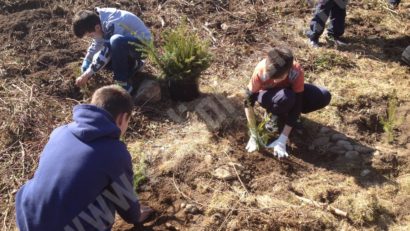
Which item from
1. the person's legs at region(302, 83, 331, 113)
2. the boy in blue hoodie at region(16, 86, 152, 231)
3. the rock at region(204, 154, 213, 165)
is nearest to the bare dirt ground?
the rock at region(204, 154, 213, 165)

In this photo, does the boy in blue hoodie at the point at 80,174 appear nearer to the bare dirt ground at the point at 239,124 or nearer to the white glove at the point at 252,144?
the bare dirt ground at the point at 239,124

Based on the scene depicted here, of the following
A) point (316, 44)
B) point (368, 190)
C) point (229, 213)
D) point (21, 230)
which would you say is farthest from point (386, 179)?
point (21, 230)

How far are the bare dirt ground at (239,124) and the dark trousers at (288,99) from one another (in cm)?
23

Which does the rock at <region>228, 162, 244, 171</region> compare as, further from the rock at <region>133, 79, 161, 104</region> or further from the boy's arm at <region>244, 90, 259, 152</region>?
the rock at <region>133, 79, 161, 104</region>

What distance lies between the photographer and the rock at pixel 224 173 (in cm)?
303

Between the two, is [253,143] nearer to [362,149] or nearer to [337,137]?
[337,137]

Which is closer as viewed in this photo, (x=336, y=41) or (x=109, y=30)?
(x=109, y=30)

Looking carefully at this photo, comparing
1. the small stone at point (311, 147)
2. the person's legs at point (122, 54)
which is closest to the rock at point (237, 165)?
the small stone at point (311, 147)

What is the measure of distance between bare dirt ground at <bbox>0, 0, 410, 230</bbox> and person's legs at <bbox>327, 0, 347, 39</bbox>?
191 millimetres

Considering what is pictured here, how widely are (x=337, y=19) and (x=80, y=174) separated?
10.4 ft

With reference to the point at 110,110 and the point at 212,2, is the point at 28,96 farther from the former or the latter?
the point at 212,2

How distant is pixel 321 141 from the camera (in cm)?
338

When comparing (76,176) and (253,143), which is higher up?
(76,176)

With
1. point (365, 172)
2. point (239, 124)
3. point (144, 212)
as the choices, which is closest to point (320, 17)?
point (239, 124)
